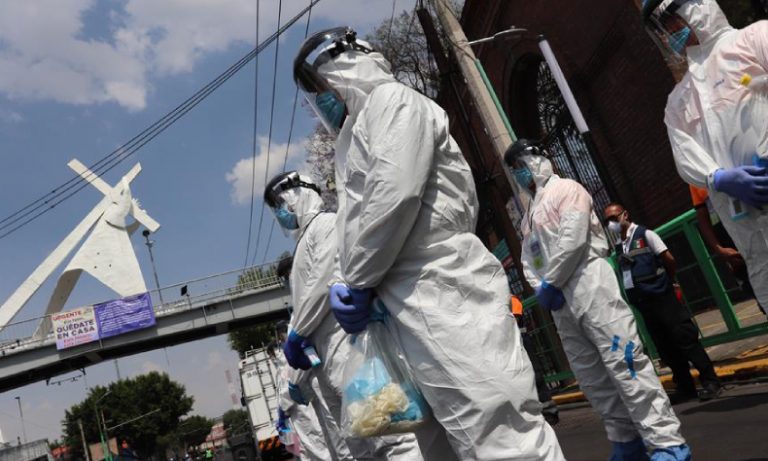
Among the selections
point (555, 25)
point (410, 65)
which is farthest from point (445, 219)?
point (410, 65)

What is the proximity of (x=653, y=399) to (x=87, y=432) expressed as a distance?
6986cm

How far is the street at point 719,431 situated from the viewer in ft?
12.0

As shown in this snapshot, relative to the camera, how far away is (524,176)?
15.8ft

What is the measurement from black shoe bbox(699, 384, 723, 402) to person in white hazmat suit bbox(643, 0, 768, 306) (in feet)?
8.99

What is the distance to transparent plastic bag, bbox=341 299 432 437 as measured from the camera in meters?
2.21

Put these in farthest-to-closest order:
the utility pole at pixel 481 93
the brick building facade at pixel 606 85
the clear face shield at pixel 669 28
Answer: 1. the brick building facade at pixel 606 85
2. the utility pole at pixel 481 93
3. the clear face shield at pixel 669 28

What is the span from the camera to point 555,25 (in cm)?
1330

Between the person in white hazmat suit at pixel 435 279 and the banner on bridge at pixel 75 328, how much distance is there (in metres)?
27.8

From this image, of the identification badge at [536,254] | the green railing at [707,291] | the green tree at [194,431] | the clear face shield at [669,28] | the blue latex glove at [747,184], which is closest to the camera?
the blue latex glove at [747,184]

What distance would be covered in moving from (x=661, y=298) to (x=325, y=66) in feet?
12.9

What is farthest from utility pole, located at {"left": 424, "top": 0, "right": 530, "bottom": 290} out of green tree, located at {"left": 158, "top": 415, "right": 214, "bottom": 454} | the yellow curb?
green tree, located at {"left": 158, "top": 415, "right": 214, "bottom": 454}

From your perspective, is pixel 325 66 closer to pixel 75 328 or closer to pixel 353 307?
pixel 353 307

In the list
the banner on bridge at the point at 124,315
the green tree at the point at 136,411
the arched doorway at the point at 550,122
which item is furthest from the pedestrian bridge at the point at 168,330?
the green tree at the point at 136,411

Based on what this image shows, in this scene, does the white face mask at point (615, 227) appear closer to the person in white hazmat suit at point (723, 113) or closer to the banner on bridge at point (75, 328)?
the person in white hazmat suit at point (723, 113)
